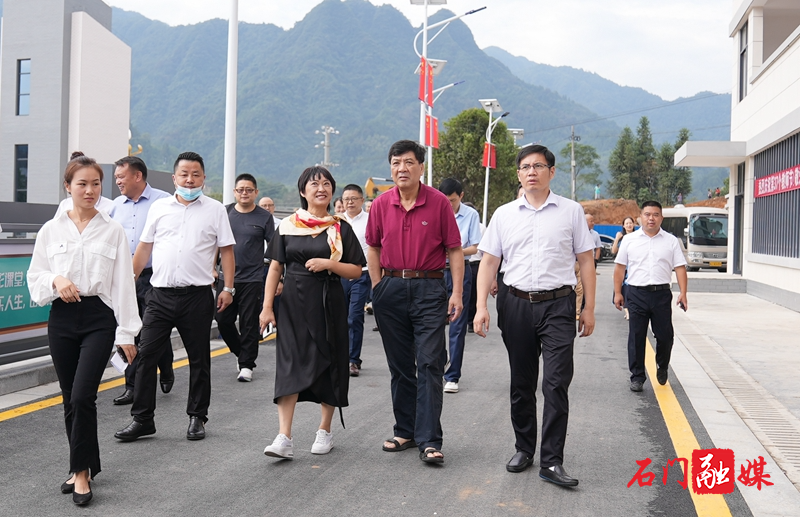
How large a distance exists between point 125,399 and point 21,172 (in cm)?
3239

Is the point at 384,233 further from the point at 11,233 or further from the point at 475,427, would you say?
the point at 11,233

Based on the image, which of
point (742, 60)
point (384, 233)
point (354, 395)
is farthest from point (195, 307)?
point (742, 60)

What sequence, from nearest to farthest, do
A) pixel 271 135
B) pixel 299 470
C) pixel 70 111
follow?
1. pixel 299 470
2. pixel 70 111
3. pixel 271 135

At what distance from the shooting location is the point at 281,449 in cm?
509

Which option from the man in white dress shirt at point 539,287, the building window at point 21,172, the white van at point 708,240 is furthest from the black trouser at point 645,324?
Answer: the building window at point 21,172

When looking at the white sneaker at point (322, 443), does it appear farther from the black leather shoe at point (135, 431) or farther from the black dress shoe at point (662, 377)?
the black dress shoe at point (662, 377)

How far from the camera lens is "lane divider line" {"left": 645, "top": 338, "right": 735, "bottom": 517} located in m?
4.38

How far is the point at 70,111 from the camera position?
117ft

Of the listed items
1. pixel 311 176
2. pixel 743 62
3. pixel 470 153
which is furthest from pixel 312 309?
pixel 470 153

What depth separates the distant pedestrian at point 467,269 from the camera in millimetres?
7652

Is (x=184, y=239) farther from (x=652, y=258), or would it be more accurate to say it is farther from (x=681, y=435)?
(x=652, y=258)

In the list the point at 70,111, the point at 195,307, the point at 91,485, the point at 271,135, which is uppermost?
the point at 271,135

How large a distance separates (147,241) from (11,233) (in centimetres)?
384

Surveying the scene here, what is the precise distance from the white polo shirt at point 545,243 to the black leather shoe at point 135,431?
269 centimetres
